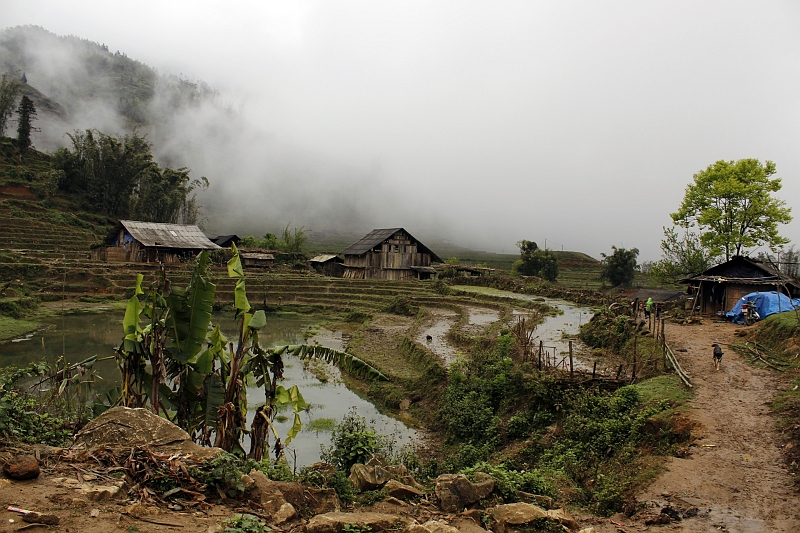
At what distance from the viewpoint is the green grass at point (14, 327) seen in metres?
21.1

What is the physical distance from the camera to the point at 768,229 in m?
26.0

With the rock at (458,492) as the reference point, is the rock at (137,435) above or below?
above

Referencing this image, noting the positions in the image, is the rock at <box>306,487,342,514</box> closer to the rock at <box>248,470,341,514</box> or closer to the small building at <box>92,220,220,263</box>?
the rock at <box>248,470,341,514</box>

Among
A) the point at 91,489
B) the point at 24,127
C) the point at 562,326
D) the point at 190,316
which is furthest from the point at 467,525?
the point at 24,127

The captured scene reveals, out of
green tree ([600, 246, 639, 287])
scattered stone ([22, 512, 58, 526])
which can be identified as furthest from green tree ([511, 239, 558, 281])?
scattered stone ([22, 512, 58, 526])

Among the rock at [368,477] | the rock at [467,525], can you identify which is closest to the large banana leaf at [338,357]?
the rock at [368,477]

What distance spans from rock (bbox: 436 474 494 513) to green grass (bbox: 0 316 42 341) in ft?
70.7

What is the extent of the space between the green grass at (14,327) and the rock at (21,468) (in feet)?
65.4

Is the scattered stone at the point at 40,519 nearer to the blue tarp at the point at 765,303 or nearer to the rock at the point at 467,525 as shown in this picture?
the rock at the point at 467,525

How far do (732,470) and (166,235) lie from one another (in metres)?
44.1

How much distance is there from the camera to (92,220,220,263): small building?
40.5 m

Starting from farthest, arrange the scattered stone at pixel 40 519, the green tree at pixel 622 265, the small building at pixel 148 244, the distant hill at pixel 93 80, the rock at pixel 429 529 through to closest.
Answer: the distant hill at pixel 93 80 → the green tree at pixel 622 265 → the small building at pixel 148 244 → the rock at pixel 429 529 → the scattered stone at pixel 40 519

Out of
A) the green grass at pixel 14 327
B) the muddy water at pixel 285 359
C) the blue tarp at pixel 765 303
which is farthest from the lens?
the green grass at pixel 14 327

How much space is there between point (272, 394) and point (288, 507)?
3132mm
